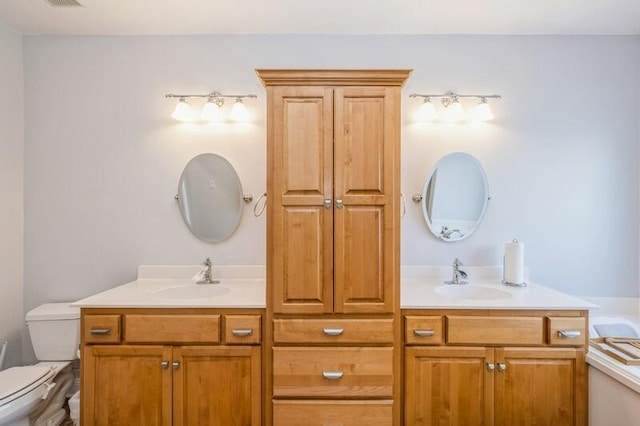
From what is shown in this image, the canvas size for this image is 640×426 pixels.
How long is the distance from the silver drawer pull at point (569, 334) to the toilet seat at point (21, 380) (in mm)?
2746

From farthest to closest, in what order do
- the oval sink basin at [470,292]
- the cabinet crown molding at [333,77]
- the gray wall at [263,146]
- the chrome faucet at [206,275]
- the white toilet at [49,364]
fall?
1. the gray wall at [263,146]
2. the chrome faucet at [206,275]
3. the oval sink basin at [470,292]
4. the white toilet at [49,364]
5. the cabinet crown molding at [333,77]

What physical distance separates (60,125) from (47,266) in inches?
38.3

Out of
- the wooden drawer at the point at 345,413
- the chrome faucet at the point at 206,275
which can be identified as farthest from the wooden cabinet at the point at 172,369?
the chrome faucet at the point at 206,275

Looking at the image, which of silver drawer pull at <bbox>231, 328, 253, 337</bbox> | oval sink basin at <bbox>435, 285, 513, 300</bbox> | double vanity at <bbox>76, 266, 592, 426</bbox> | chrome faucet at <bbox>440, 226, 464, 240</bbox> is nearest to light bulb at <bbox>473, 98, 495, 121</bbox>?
chrome faucet at <bbox>440, 226, 464, 240</bbox>

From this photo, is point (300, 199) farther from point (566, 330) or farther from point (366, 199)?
point (566, 330)

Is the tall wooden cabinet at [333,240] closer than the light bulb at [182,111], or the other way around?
the tall wooden cabinet at [333,240]

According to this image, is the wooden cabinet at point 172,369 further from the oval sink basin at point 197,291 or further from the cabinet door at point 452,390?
the cabinet door at point 452,390

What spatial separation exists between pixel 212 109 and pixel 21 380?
1.87 metres

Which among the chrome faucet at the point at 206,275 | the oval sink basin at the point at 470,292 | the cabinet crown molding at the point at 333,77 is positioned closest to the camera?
the cabinet crown molding at the point at 333,77

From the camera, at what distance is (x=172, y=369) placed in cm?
176

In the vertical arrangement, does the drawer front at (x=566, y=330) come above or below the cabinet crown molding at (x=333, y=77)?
below

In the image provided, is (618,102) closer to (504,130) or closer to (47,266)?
(504,130)

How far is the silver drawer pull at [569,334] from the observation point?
1.74 m

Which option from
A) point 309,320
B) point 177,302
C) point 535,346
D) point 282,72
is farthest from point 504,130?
point 177,302
